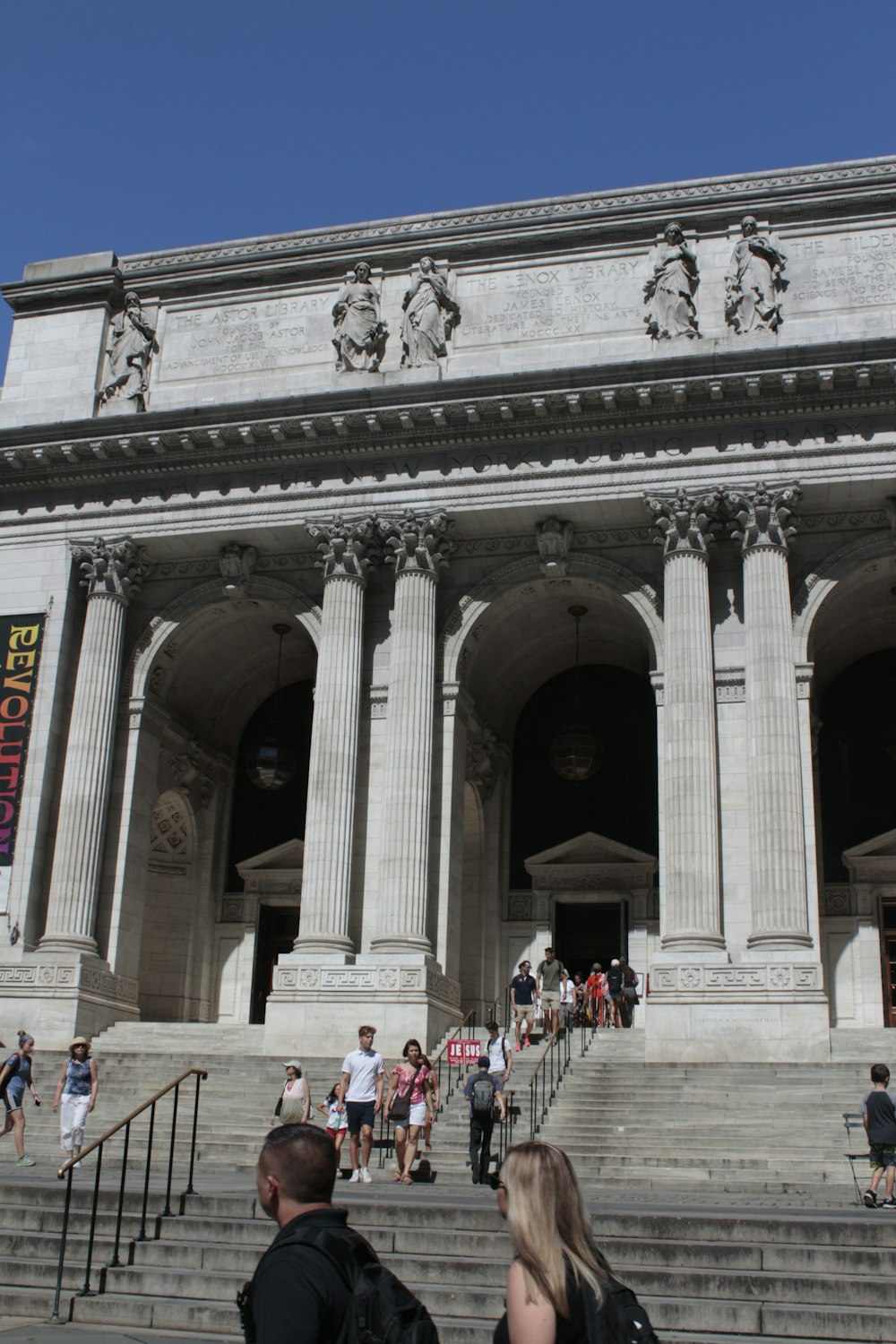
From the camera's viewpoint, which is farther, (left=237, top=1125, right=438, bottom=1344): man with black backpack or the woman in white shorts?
the woman in white shorts

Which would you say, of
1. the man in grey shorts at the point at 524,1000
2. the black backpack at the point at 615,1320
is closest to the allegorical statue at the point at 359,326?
the man in grey shorts at the point at 524,1000

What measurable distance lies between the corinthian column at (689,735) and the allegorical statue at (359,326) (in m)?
7.16

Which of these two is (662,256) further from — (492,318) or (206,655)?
(206,655)

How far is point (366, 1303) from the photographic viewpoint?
15.1 ft

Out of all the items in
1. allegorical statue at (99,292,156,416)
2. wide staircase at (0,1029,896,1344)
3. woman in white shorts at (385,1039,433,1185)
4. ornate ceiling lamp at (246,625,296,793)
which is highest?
allegorical statue at (99,292,156,416)

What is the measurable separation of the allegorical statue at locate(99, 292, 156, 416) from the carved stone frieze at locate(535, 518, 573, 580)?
945 cm

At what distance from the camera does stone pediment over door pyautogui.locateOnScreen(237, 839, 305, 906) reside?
112 feet

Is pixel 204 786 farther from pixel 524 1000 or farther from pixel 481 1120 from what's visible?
pixel 481 1120

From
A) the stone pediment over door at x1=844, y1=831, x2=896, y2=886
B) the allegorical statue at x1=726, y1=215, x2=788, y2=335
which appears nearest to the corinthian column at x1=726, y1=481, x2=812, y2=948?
the allegorical statue at x1=726, y1=215, x2=788, y2=335

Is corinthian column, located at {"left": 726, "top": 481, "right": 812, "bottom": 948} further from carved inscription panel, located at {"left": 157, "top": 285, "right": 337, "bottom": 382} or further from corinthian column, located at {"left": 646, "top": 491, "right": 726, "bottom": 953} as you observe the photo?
carved inscription panel, located at {"left": 157, "top": 285, "right": 337, "bottom": 382}

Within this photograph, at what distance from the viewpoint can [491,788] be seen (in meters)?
33.3

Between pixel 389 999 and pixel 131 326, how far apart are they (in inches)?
644

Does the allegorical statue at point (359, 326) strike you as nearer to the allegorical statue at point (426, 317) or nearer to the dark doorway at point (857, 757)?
the allegorical statue at point (426, 317)

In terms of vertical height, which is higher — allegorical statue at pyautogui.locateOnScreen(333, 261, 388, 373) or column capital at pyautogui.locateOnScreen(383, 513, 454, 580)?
allegorical statue at pyautogui.locateOnScreen(333, 261, 388, 373)
